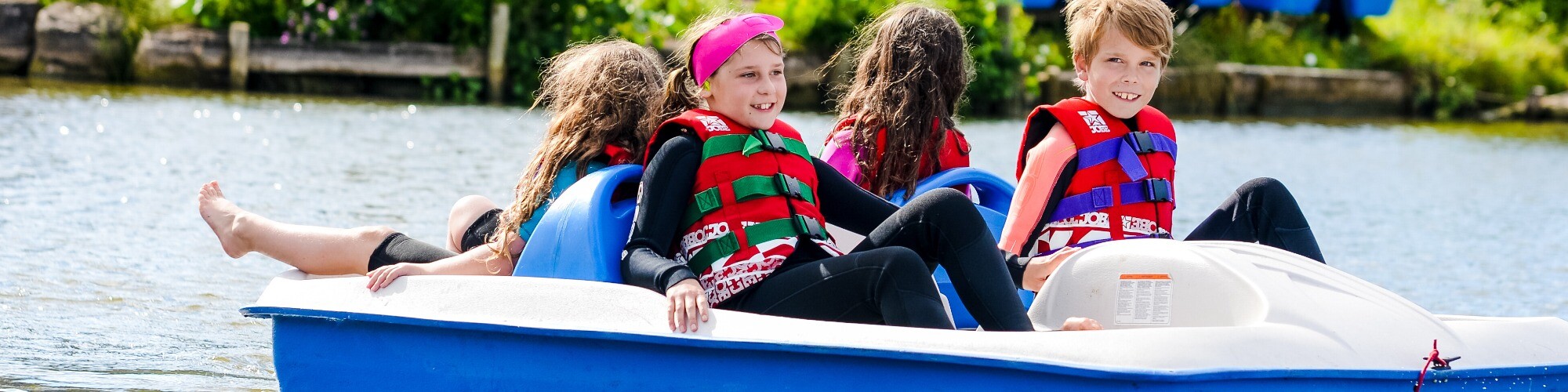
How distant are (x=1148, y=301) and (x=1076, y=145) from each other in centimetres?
42

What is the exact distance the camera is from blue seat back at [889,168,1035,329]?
3572 mm

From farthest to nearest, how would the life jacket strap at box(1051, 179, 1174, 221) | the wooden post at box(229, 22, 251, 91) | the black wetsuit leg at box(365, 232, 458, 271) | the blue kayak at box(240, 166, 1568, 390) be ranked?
the wooden post at box(229, 22, 251, 91) → the black wetsuit leg at box(365, 232, 458, 271) → the life jacket strap at box(1051, 179, 1174, 221) → the blue kayak at box(240, 166, 1568, 390)

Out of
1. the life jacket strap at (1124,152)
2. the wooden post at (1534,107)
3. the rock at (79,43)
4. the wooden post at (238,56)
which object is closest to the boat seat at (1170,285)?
the life jacket strap at (1124,152)

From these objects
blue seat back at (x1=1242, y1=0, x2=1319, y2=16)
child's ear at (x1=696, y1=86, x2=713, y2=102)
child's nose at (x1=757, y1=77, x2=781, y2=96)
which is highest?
child's nose at (x1=757, y1=77, x2=781, y2=96)

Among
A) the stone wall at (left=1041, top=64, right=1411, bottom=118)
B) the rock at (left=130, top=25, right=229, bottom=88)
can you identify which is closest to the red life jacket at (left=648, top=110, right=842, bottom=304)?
the rock at (left=130, top=25, right=229, bottom=88)

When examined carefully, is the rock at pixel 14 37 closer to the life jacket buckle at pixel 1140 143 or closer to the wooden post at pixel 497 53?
the wooden post at pixel 497 53

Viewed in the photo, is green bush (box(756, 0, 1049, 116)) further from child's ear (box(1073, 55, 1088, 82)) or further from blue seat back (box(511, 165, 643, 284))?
blue seat back (box(511, 165, 643, 284))

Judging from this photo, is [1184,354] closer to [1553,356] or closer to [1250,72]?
[1553,356]

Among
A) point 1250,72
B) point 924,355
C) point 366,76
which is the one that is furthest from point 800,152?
point 1250,72

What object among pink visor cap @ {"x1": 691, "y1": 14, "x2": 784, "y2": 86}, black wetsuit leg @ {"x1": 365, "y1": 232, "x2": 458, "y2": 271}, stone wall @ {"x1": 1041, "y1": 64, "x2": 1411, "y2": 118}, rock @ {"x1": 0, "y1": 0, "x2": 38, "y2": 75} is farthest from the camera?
stone wall @ {"x1": 1041, "y1": 64, "x2": 1411, "y2": 118}

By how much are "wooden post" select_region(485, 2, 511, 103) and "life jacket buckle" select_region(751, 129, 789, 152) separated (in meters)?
10.8

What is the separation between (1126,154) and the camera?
3.36 m

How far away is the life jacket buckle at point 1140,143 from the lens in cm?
338

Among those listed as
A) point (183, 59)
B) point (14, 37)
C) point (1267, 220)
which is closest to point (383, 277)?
point (1267, 220)
